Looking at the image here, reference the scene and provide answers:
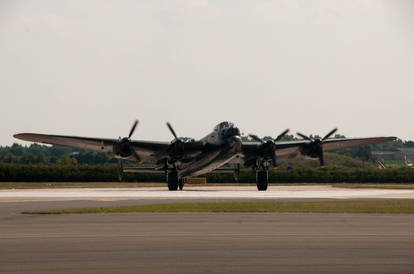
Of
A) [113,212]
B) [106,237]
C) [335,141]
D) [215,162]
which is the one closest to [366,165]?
[335,141]

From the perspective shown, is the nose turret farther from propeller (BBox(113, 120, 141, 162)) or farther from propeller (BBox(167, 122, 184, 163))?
propeller (BBox(113, 120, 141, 162))

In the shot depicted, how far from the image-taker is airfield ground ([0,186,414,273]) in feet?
35.3

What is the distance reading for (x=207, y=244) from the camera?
13.7m

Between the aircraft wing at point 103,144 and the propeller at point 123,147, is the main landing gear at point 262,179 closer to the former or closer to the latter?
the aircraft wing at point 103,144

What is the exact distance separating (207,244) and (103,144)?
1574 inches

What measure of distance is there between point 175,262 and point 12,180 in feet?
251

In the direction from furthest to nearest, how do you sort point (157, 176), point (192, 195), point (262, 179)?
point (157, 176)
point (262, 179)
point (192, 195)

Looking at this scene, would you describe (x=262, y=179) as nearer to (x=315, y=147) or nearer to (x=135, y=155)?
(x=315, y=147)

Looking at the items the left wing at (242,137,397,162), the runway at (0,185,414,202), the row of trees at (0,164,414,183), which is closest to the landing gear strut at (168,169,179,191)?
the runway at (0,185,414,202)

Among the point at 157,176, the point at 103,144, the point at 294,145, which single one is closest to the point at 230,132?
the point at 294,145

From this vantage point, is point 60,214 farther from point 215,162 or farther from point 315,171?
point 315,171

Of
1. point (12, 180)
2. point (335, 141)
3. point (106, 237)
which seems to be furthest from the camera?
point (12, 180)

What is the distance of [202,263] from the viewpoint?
36.3 feet

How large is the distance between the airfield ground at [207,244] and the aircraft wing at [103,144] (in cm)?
3060
